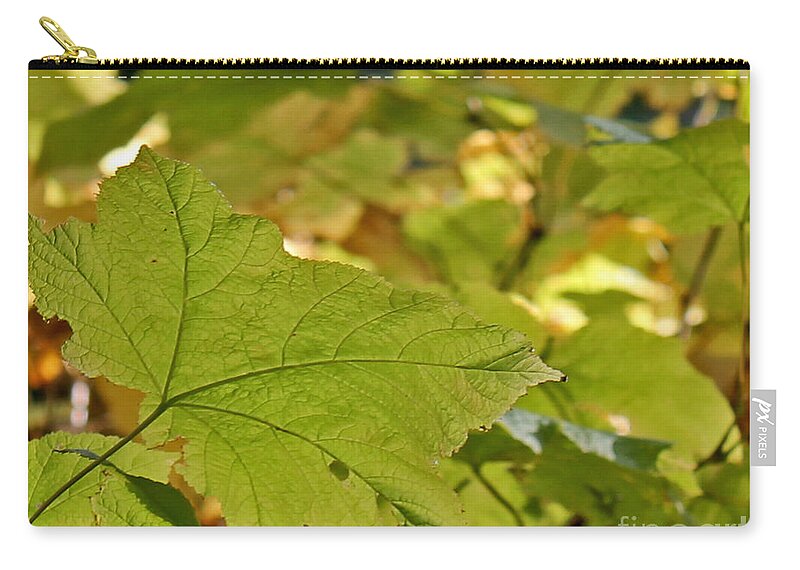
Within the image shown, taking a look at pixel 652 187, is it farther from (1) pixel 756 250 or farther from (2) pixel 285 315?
(2) pixel 285 315

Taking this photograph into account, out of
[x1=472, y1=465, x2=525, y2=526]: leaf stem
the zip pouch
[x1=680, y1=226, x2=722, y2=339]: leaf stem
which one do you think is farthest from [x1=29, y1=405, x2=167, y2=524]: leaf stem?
[x1=680, y1=226, x2=722, y2=339]: leaf stem

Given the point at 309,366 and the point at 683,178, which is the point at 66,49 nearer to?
the point at 309,366

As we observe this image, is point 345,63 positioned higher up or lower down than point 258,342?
higher up

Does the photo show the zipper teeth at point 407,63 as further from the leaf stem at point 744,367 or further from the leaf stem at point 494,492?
the leaf stem at point 494,492

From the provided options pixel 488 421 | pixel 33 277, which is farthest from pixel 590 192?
pixel 33 277

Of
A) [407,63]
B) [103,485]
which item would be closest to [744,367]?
[407,63]

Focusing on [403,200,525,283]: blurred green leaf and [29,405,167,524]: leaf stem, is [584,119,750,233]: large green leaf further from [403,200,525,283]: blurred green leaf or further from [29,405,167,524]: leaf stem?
[29,405,167,524]: leaf stem
